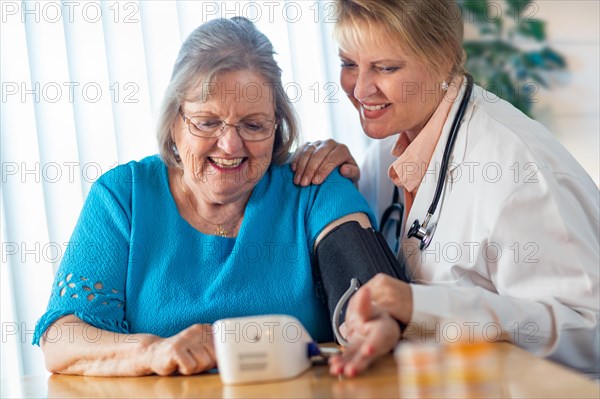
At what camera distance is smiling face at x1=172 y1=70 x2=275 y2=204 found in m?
1.66

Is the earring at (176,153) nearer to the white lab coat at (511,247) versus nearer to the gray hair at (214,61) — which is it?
the gray hair at (214,61)

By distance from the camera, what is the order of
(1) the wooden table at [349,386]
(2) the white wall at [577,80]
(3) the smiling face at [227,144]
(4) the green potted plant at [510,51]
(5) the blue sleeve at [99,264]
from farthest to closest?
(2) the white wall at [577,80], (4) the green potted plant at [510,51], (3) the smiling face at [227,144], (5) the blue sleeve at [99,264], (1) the wooden table at [349,386]

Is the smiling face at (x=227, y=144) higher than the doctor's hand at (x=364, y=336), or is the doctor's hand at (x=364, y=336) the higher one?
the smiling face at (x=227, y=144)

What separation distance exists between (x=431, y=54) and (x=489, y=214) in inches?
16.8

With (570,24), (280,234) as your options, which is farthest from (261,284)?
(570,24)

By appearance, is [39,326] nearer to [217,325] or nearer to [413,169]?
[217,325]

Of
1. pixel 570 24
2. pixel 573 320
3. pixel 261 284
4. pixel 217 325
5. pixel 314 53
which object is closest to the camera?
pixel 217 325

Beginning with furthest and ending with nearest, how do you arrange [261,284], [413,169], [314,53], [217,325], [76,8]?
[314,53], [76,8], [413,169], [261,284], [217,325]

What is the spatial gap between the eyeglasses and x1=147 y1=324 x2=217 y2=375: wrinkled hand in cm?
48

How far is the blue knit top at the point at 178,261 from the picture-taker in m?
1.62

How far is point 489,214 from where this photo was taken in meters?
1.54

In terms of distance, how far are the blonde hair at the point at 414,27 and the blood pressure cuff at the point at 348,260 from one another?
42 cm

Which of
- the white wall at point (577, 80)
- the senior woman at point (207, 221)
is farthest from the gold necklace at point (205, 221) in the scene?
the white wall at point (577, 80)

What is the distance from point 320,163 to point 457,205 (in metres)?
0.35
